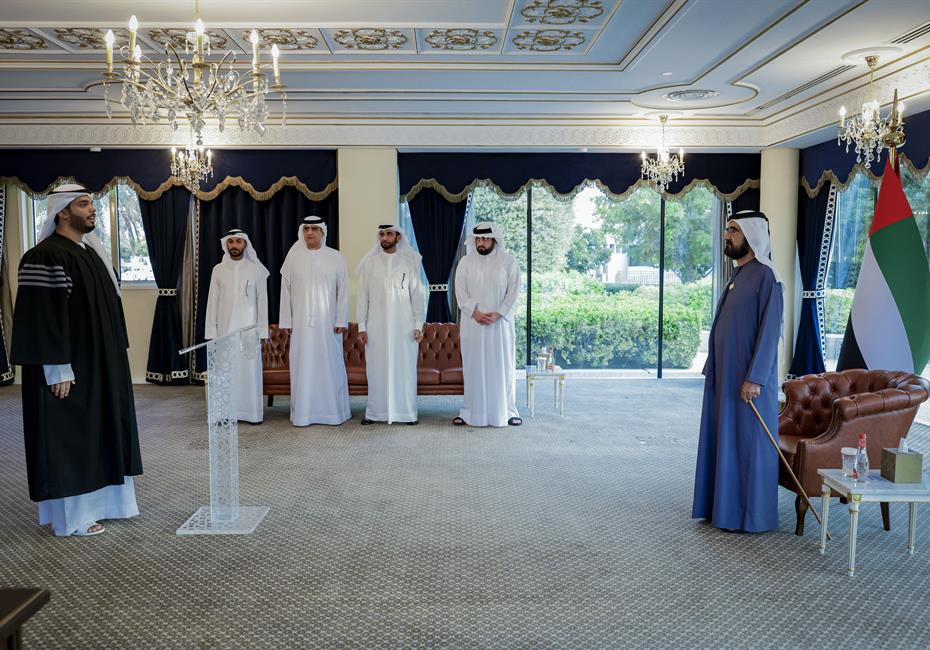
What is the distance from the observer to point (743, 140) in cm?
911

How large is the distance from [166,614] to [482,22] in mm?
4413

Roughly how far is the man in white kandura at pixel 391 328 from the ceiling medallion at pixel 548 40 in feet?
6.60

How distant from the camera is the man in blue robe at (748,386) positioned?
405cm

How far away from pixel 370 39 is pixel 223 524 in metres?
3.83

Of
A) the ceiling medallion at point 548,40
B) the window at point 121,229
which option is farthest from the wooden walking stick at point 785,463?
the window at point 121,229

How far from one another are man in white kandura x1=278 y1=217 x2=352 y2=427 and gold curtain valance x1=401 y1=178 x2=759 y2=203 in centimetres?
245

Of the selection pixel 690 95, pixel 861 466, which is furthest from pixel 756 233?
pixel 690 95

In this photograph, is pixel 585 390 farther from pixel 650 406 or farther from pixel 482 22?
pixel 482 22

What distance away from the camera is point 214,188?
9203 mm

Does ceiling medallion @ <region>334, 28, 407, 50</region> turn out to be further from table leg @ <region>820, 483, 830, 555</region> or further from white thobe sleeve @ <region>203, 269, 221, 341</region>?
table leg @ <region>820, 483, 830, 555</region>

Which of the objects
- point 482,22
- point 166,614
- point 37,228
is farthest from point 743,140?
point 37,228

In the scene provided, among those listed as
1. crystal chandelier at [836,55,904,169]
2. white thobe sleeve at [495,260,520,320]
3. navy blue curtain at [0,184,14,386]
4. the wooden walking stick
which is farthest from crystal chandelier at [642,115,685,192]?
navy blue curtain at [0,184,14,386]

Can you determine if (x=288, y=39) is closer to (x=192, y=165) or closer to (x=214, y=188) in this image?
(x=192, y=165)

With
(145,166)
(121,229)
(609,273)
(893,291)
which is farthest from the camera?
(609,273)
